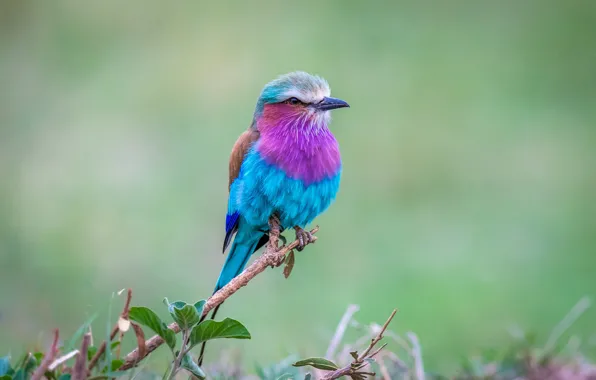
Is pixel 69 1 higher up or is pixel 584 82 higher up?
pixel 69 1

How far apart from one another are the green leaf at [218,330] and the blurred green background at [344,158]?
154 cm

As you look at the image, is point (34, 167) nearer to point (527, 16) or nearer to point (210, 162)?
point (210, 162)

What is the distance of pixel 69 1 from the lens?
31.6 feet

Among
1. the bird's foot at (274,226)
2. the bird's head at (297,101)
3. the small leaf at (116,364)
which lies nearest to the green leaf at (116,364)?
the small leaf at (116,364)

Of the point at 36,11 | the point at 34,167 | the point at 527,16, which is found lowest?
the point at 34,167

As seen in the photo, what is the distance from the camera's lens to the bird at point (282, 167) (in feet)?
10.8

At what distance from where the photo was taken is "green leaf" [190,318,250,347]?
2068mm

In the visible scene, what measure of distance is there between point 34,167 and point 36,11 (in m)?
2.74

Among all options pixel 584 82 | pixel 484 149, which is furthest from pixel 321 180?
pixel 584 82

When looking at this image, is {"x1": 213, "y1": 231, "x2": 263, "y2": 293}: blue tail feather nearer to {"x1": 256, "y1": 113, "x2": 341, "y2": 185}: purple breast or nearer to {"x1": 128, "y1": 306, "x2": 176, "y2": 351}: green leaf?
{"x1": 256, "y1": 113, "x2": 341, "y2": 185}: purple breast

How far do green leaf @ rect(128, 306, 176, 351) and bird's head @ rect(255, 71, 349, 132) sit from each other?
4.85 feet

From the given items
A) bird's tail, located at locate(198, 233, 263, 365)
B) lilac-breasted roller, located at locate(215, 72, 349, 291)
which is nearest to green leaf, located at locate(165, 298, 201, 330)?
lilac-breasted roller, located at locate(215, 72, 349, 291)

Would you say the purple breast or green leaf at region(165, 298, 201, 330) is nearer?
green leaf at region(165, 298, 201, 330)

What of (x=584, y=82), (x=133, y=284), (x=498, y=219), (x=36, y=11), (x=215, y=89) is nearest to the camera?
(x=133, y=284)
